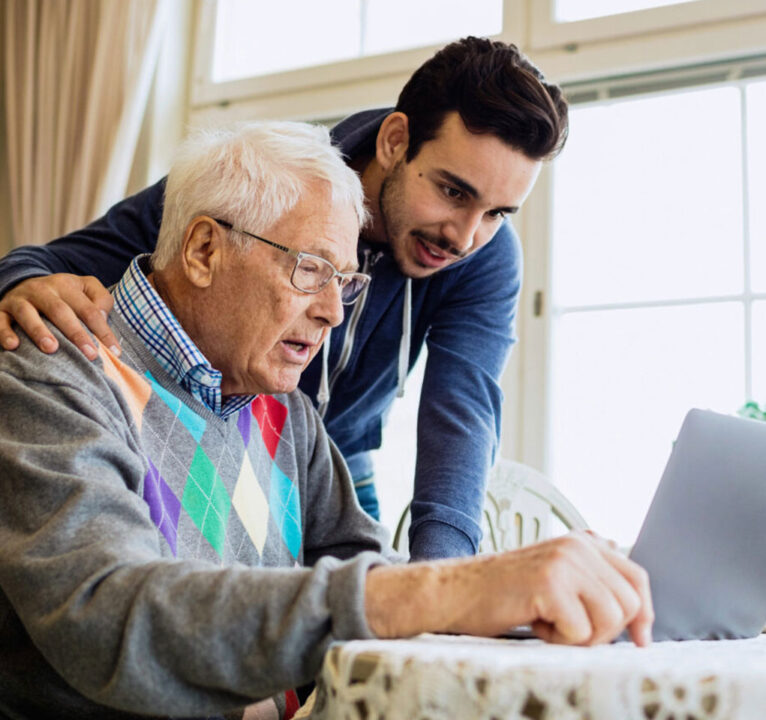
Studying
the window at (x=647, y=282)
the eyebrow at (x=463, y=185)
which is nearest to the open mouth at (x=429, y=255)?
the eyebrow at (x=463, y=185)

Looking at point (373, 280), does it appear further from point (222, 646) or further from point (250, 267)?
point (222, 646)

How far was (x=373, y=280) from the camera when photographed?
1.83 metres

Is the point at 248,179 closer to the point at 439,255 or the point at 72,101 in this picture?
the point at 439,255

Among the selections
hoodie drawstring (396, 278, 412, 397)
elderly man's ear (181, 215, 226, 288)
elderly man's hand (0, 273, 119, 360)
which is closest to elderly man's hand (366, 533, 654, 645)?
elderly man's hand (0, 273, 119, 360)

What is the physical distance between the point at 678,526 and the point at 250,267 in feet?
2.16

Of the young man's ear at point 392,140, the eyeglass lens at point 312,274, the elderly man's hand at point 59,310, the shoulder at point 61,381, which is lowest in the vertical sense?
the shoulder at point 61,381

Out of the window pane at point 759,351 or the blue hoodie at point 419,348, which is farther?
the window pane at point 759,351

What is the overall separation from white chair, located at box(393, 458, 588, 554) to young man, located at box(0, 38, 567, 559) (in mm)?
520

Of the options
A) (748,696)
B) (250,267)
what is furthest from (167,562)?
(250,267)

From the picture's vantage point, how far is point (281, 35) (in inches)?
132

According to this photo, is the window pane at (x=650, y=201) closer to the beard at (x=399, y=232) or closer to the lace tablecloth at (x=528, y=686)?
the beard at (x=399, y=232)

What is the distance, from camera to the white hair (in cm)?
132

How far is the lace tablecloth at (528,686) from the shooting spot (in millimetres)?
632

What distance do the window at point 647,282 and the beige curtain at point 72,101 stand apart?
55.6 inches
